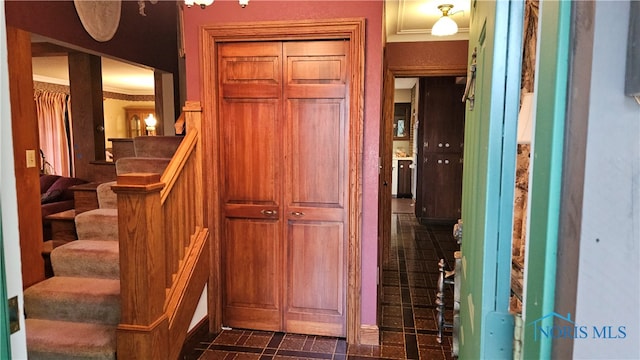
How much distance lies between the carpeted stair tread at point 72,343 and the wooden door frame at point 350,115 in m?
0.84

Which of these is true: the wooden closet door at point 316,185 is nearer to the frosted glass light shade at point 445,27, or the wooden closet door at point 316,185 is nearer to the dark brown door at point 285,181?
the dark brown door at point 285,181

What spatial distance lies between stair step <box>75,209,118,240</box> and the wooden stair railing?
76 cm

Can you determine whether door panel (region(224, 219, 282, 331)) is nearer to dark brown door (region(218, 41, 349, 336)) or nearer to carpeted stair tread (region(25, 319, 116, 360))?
dark brown door (region(218, 41, 349, 336))

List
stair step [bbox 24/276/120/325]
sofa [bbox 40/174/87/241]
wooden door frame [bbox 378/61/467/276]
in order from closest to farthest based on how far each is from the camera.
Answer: stair step [bbox 24/276/120/325] < sofa [bbox 40/174/87/241] < wooden door frame [bbox 378/61/467/276]

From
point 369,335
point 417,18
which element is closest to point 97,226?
point 369,335

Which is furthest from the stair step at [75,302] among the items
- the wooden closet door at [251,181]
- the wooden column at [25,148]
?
the wooden closet door at [251,181]

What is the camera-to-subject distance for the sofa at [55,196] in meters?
4.06

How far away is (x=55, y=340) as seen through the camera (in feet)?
7.16

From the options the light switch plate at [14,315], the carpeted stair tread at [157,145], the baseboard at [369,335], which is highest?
the carpeted stair tread at [157,145]

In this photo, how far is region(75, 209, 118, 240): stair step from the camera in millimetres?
2998

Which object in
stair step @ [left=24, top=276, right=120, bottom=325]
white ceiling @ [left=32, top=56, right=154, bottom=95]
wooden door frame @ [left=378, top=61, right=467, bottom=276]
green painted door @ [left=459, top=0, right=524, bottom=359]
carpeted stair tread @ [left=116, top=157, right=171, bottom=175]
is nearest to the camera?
green painted door @ [left=459, top=0, right=524, bottom=359]

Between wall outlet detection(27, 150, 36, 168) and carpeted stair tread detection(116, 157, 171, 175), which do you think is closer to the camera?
wall outlet detection(27, 150, 36, 168)

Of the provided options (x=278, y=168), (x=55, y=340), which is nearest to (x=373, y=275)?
(x=278, y=168)

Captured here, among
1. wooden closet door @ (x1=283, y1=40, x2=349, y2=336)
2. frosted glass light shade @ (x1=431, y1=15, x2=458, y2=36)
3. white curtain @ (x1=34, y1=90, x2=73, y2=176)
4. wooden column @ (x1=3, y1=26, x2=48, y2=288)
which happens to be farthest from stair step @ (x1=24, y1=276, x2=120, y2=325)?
white curtain @ (x1=34, y1=90, x2=73, y2=176)
